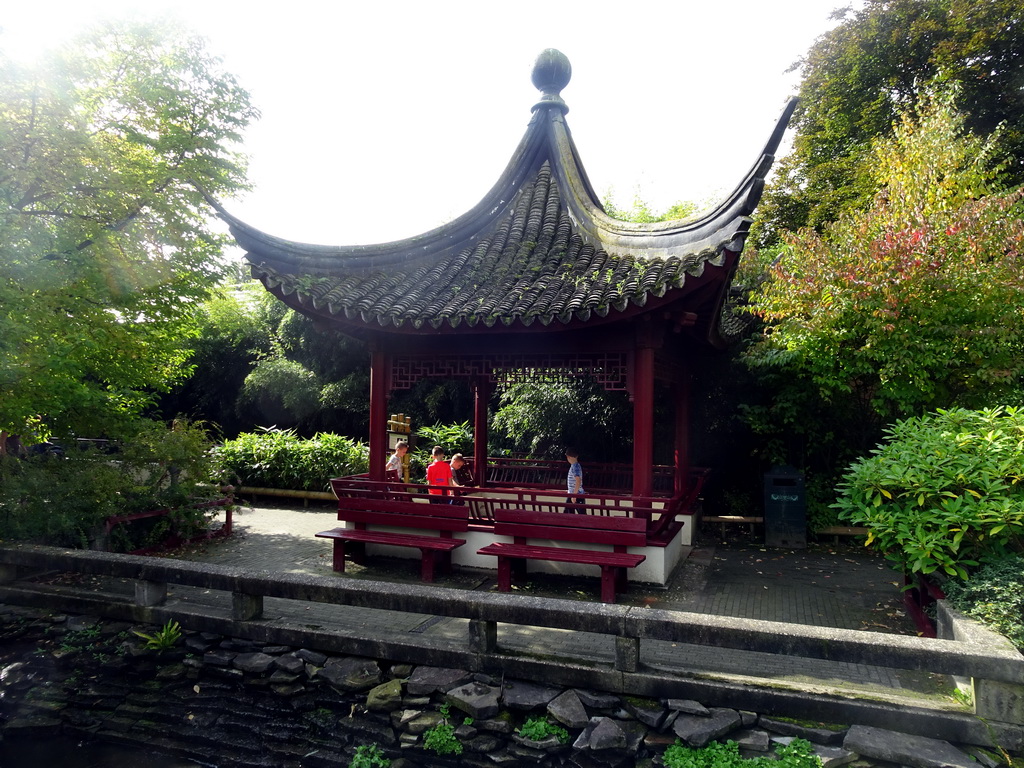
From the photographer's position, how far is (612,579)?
657cm

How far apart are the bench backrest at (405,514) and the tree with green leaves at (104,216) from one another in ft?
11.6

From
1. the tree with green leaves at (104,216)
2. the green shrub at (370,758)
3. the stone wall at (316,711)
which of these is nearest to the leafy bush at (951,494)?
the stone wall at (316,711)

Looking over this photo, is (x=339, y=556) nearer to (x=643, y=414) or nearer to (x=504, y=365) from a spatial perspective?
(x=504, y=365)

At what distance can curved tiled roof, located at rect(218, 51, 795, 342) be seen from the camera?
21.5 feet

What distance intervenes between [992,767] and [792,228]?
62.4 ft

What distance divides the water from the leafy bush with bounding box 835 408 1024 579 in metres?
5.81

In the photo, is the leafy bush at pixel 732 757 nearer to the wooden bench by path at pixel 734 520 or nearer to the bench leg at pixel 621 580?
the bench leg at pixel 621 580

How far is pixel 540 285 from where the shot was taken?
7504 millimetres

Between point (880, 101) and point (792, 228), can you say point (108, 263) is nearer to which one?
point (792, 228)

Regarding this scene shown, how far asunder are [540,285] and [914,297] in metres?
5.08

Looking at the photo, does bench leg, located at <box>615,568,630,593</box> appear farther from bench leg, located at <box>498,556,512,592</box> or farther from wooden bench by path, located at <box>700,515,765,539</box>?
wooden bench by path, located at <box>700,515,765,539</box>

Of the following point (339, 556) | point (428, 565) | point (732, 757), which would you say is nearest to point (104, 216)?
point (339, 556)

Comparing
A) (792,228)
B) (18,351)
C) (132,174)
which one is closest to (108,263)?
(132,174)

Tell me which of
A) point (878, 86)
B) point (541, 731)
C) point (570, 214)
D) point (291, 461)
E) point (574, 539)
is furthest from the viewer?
point (878, 86)
